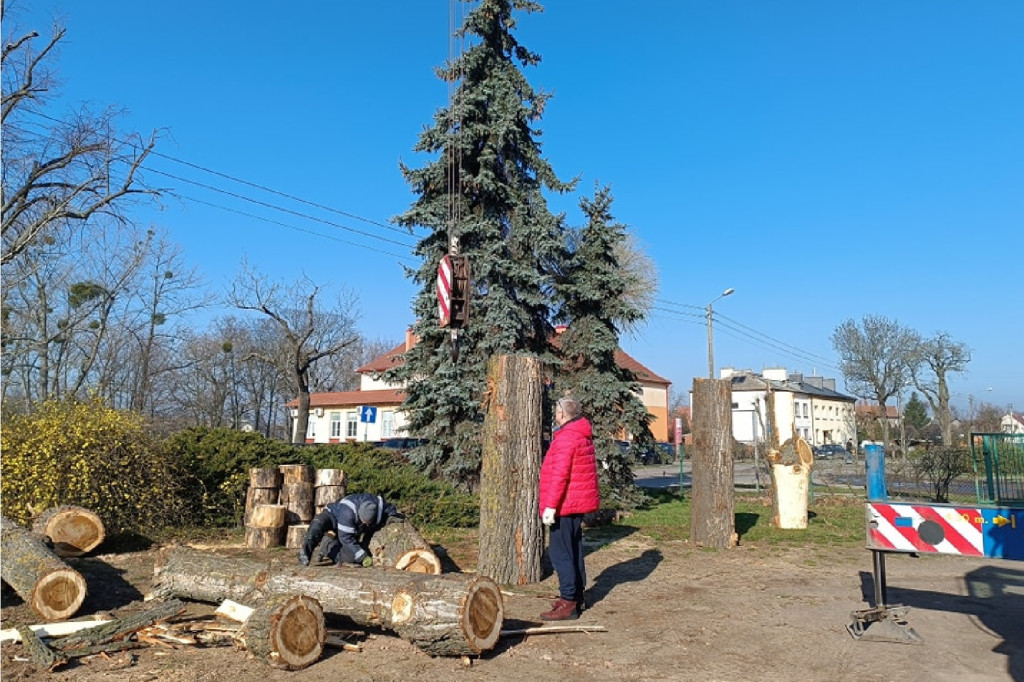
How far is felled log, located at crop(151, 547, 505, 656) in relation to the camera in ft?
17.4

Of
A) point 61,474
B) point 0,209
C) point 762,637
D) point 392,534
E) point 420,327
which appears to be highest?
point 0,209

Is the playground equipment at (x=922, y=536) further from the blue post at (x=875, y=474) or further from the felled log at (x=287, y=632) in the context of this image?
the felled log at (x=287, y=632)

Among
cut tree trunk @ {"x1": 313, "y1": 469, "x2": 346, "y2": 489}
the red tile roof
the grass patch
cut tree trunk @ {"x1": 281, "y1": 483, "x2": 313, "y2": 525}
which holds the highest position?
the red tile roof

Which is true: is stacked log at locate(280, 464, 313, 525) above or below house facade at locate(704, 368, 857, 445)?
below

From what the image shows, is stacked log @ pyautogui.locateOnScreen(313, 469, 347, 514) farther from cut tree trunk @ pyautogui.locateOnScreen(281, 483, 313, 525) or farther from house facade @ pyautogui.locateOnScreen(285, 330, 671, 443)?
house facade @ pyautogui.locateOnScreen(285, 330, 671, 443)

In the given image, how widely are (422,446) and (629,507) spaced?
4765mm

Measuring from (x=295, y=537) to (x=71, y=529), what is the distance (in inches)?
108

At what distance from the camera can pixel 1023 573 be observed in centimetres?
945

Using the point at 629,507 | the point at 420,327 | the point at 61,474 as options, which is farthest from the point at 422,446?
the point at 61,474

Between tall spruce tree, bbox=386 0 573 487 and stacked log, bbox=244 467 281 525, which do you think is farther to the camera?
tall spruce tree, bbox=386 0 573 487

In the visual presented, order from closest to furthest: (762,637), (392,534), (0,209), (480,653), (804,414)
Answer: (480,653)
(762,637)
(392,534)
(0,209)
(804,414)

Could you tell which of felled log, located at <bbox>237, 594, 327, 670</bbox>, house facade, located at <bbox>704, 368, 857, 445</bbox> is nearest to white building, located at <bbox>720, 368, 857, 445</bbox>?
house facade, located at <bbox>704, 368, 857, 445</bbox>

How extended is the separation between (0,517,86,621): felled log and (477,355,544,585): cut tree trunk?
12.9 ft

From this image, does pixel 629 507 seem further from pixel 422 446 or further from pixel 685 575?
pixel 685 575
